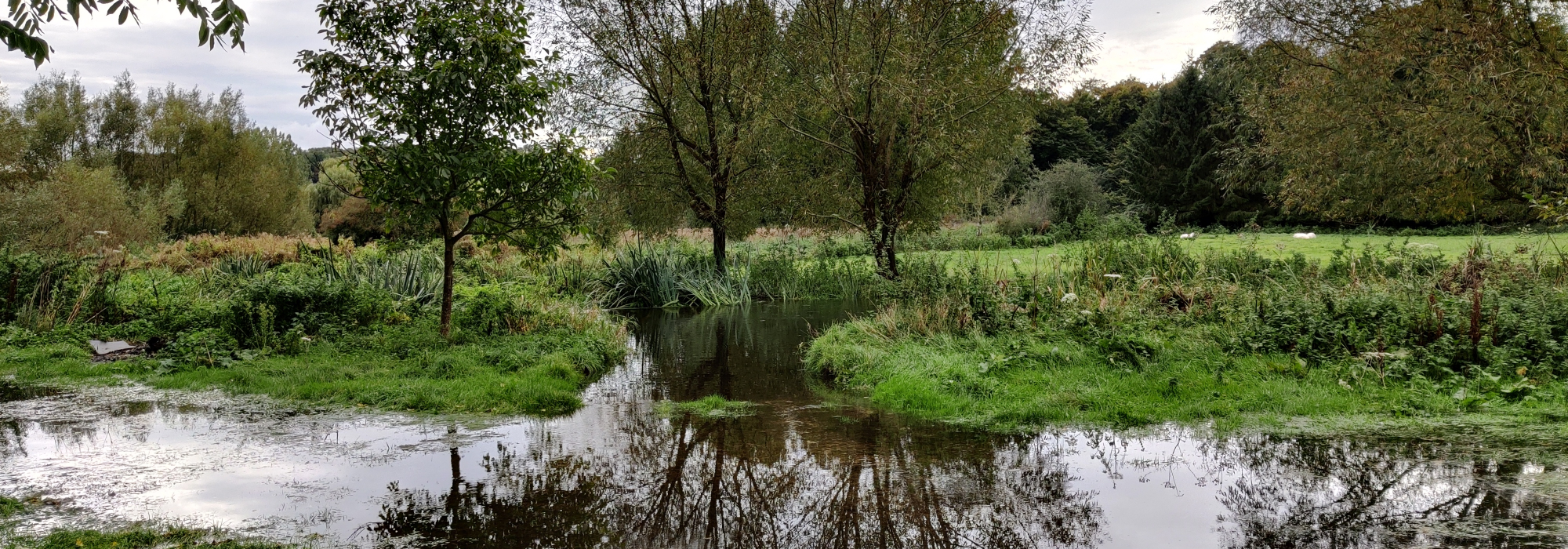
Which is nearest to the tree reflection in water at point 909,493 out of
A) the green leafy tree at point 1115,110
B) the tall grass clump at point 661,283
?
the tall grass clump at point 661,283

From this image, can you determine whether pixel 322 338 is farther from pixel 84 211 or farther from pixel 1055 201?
pixel 1055 201

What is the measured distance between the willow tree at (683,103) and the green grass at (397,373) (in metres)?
8.96

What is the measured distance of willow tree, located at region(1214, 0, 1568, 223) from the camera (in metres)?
Result: 12.7

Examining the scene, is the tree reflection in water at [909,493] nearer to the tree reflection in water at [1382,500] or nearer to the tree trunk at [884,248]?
the tree reflection in water at [1382,500]

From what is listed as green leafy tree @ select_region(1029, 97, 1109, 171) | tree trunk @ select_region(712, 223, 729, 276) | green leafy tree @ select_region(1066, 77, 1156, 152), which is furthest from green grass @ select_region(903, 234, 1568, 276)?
green leafy tree @ select_region(1066, 77, 1156, 152)

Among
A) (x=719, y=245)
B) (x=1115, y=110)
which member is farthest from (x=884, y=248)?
(x=1115, y=110)

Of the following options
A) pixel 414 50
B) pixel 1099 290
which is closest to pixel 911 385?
pixel 1099 290

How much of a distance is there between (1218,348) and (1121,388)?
53.5 inches

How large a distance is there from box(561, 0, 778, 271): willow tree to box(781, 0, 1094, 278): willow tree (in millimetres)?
1098

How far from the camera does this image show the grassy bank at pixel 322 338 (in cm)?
765

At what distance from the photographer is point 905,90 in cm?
1294

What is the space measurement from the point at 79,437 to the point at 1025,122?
1596 cm

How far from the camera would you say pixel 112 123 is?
33938mm

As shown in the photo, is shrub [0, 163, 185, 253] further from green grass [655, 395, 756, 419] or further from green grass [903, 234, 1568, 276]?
green grass [903, 234, 1568, 276]
